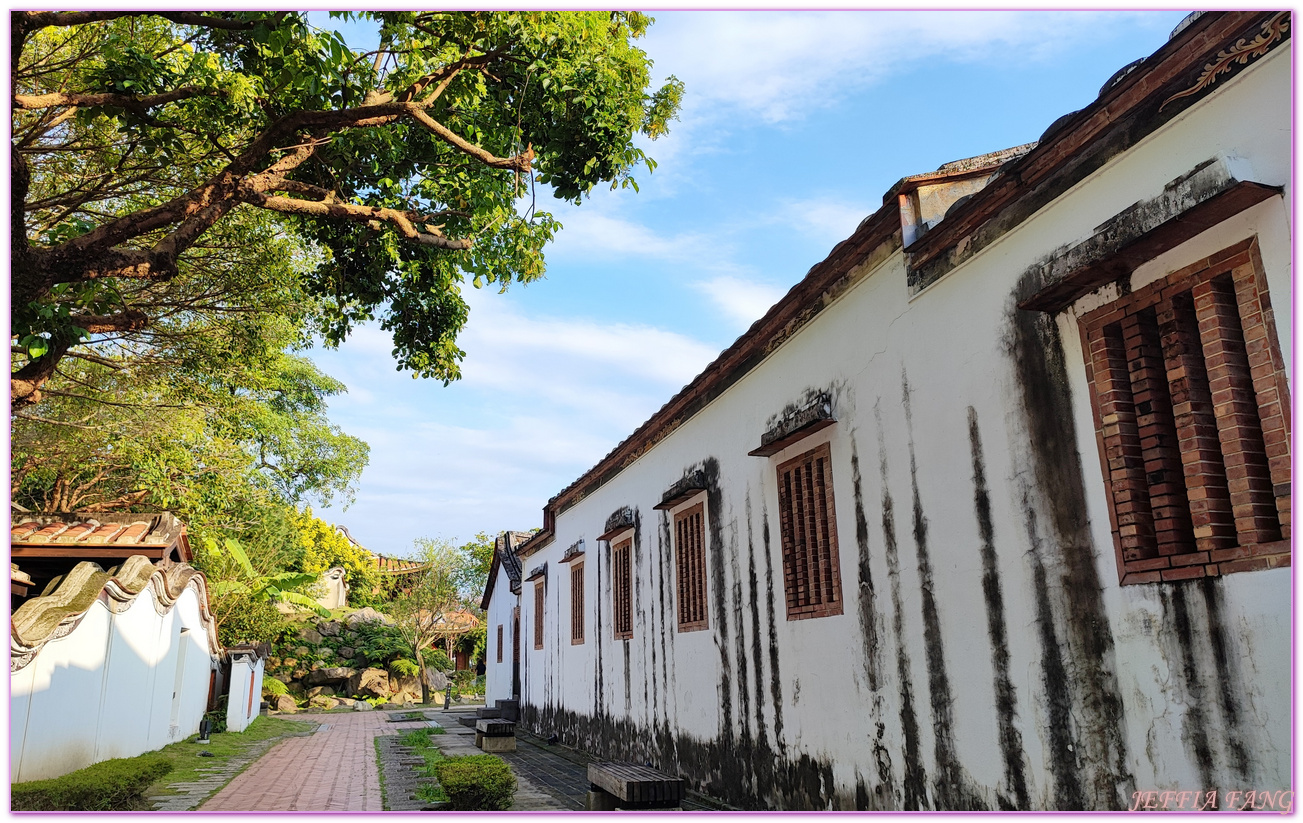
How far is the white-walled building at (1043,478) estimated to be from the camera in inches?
135

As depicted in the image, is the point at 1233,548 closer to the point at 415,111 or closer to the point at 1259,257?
the point at 1259,257

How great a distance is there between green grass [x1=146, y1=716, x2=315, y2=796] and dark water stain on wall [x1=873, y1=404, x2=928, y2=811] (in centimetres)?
721

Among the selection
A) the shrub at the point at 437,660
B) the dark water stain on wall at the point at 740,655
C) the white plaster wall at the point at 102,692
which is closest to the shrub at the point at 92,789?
the white plaster wall at the point at 102,692

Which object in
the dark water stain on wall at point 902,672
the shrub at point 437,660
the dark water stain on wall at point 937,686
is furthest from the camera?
the shrub at point 437,660

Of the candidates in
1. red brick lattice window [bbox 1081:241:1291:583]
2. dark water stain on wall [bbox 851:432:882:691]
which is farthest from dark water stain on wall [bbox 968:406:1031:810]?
dark water stain on wall [bbox 851:432:882:691]

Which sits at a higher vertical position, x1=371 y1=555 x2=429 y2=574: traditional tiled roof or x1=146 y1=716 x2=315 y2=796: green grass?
x1=371 y1=555 x2=429 y2=574: traditional tiled roof

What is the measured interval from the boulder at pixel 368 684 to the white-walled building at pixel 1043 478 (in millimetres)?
24458

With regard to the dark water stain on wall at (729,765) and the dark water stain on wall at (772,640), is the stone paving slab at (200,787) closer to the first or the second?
the dark water stain on wall at (729,765)

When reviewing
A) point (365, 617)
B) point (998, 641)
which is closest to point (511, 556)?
point (365, 617)

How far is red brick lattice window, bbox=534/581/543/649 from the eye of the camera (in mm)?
16797

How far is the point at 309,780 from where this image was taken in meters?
9.99

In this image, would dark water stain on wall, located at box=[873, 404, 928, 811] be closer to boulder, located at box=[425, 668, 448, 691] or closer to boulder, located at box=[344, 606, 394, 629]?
boulder, located at box=[425, 668, 448, 691]

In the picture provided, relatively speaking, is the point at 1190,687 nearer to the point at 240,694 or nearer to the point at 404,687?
the point at 240,694

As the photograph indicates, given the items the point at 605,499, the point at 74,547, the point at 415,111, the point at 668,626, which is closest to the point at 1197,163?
the point at 415,111
